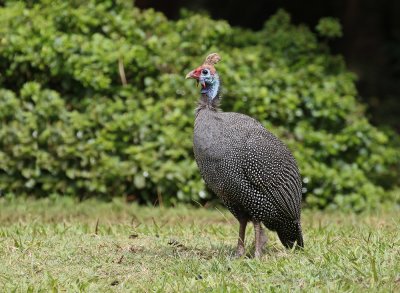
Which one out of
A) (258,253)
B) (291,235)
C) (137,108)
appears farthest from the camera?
(137,108)

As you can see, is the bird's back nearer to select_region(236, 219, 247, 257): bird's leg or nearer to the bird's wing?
the bird's wing

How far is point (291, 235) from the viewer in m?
5.70

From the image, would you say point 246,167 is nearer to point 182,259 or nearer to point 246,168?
point 246,168

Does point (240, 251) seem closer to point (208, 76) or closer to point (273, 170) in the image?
point (273, 170)

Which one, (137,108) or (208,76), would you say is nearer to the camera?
(208,76)

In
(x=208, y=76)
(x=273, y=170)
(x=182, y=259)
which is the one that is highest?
(x=208, y=76)

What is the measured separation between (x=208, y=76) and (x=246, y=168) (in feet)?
2.30

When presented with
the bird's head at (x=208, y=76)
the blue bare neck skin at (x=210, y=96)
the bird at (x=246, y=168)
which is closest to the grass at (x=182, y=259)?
the bird at (x=246, y=168)

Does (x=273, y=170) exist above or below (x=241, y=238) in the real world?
above

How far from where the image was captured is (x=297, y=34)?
33.1ft

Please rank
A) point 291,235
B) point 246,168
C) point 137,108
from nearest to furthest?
point 246,168 → point 291,235 → point 137,108

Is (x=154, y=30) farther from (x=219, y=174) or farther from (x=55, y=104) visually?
(x=219, y=174)

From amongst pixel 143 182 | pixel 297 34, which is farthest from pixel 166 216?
pixel 297 34

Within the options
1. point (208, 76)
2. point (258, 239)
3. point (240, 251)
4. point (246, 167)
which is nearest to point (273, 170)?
point (246, 167)
